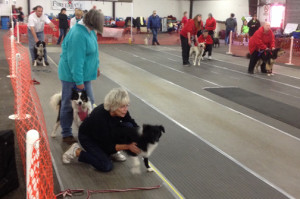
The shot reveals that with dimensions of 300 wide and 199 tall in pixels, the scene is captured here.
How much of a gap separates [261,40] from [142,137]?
22.9 ft

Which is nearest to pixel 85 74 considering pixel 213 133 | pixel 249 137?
pixel 213 133

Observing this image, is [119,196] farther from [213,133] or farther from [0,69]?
[0,69]

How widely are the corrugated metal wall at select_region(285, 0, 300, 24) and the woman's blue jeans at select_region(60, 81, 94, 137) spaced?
53.0 feet

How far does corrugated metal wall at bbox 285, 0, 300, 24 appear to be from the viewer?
17.3 m

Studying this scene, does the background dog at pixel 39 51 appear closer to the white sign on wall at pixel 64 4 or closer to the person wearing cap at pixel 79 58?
the person wearing cap at pixel 79 58

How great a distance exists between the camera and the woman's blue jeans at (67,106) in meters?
3.91

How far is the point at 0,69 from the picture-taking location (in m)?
8.75

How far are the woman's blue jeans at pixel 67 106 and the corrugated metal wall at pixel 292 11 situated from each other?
16.2 metres

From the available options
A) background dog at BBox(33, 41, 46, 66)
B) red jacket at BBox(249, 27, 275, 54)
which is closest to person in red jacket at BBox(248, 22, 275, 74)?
red jacket at BBox(249, 27, 275, 54)

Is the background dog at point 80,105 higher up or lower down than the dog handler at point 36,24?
lower down

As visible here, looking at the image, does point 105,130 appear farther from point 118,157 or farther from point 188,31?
point 188,31

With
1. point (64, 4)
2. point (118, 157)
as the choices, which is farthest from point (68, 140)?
point (64, 4)

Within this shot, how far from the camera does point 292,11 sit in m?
17.7

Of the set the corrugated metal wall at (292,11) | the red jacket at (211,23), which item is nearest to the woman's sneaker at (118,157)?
the red jacket at (211,23)
